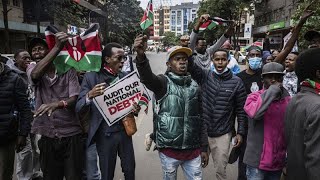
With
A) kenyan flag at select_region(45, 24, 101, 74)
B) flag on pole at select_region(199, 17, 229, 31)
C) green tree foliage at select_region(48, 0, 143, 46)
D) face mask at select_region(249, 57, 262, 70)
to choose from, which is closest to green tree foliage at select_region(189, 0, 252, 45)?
green tree foliage at select_region(48, 0, 143, 46)

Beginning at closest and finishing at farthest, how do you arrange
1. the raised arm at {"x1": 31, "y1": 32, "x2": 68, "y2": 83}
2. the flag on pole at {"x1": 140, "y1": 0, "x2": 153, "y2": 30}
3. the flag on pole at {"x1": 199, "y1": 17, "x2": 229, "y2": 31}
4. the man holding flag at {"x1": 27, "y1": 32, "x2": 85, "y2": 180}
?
1. the raised arm at {"x1": 31, "y1": 32, "x2": 68, "y2": 83}
2. the man holding flag at {"x1": 27, "y1": 32, "x2": 85, "y2": 180}
3. the flag on pole at {"x1": 199, "y1": 17, "x2": 229, "y2": 31}
4. the flag on pole at {"x1": 140, "y1": 0, "x2": 153, "y2": 30}

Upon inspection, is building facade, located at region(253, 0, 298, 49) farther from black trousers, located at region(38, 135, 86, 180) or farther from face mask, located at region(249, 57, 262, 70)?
black trousers, located at region(38, 135, 86, 180)

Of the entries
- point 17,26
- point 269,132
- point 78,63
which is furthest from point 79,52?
point 17,26

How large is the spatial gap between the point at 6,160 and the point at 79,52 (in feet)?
4.66

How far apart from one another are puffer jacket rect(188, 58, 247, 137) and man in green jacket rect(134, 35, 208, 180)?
0.54m

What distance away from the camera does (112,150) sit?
138 inches

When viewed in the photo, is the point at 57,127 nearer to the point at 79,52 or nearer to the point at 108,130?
the point at 108,130

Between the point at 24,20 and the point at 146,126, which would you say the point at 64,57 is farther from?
the point at 24,20

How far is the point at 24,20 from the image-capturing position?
86.3ft

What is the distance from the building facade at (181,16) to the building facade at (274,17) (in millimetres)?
126731

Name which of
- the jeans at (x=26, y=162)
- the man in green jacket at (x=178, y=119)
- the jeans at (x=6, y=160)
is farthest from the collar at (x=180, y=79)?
the jeans at (x=26, y=162)

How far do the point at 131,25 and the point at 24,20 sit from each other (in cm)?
2939

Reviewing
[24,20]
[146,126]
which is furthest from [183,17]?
[146,126]

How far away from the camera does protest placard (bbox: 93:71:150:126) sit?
347cm
